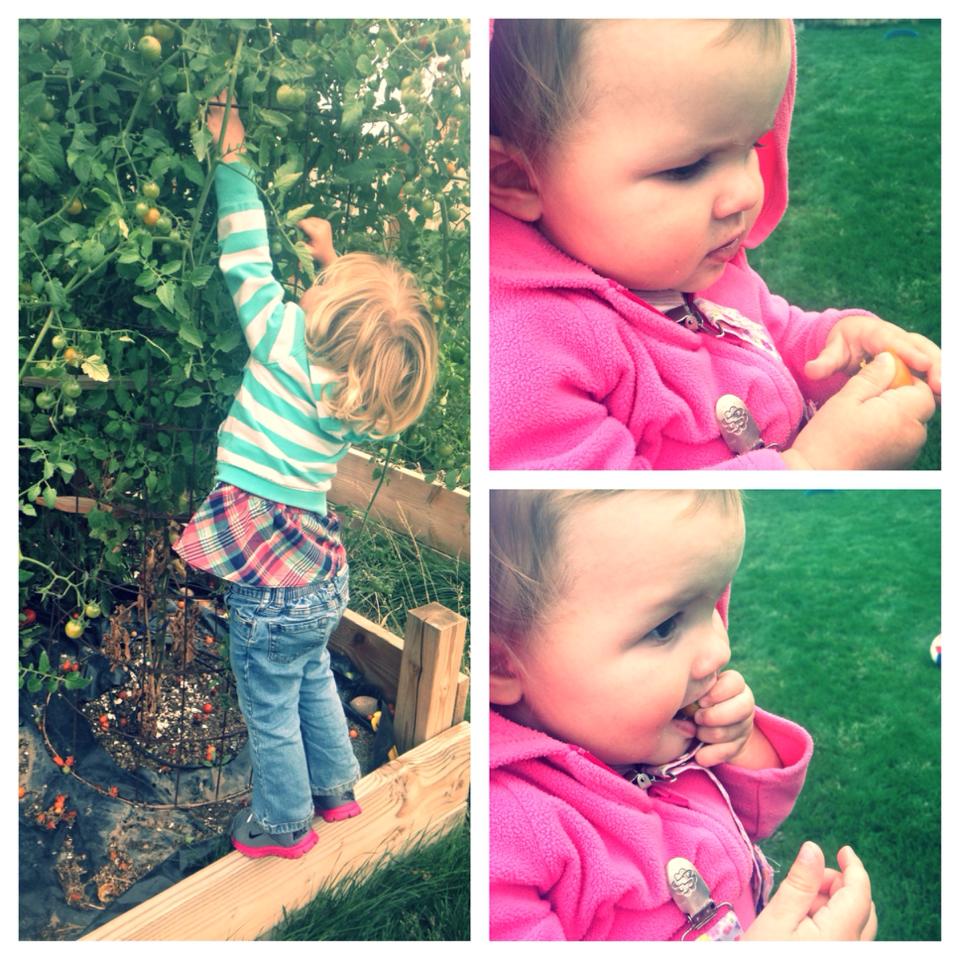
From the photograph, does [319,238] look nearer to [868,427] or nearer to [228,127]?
[228,127]

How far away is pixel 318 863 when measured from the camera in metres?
1.82

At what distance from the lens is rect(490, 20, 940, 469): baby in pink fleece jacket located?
1646 mm

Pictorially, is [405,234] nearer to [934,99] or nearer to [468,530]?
[468,530]

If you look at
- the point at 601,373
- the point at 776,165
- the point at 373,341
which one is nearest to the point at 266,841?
the point at 373,341

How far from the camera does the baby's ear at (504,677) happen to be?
181 cm

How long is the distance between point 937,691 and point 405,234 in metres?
1.41

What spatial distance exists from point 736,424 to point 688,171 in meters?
0.41

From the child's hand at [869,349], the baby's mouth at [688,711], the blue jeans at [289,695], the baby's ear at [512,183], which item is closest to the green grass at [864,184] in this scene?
the child's hand at [869,349]

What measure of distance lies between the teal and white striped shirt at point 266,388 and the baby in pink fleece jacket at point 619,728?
313 mm

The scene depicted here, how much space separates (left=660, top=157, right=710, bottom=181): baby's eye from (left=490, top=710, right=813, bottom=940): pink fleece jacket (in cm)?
93

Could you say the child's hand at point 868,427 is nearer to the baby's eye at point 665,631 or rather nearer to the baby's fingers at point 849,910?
the baby's eye at point 665,631

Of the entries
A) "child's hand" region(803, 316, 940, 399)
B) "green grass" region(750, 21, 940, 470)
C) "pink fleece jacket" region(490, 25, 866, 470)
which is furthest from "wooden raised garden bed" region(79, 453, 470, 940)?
"green grass" region(750, 21, 940, 470)

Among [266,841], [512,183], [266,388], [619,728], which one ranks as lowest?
[266,841]

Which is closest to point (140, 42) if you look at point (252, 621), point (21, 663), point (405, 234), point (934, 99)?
point (405, 234)
